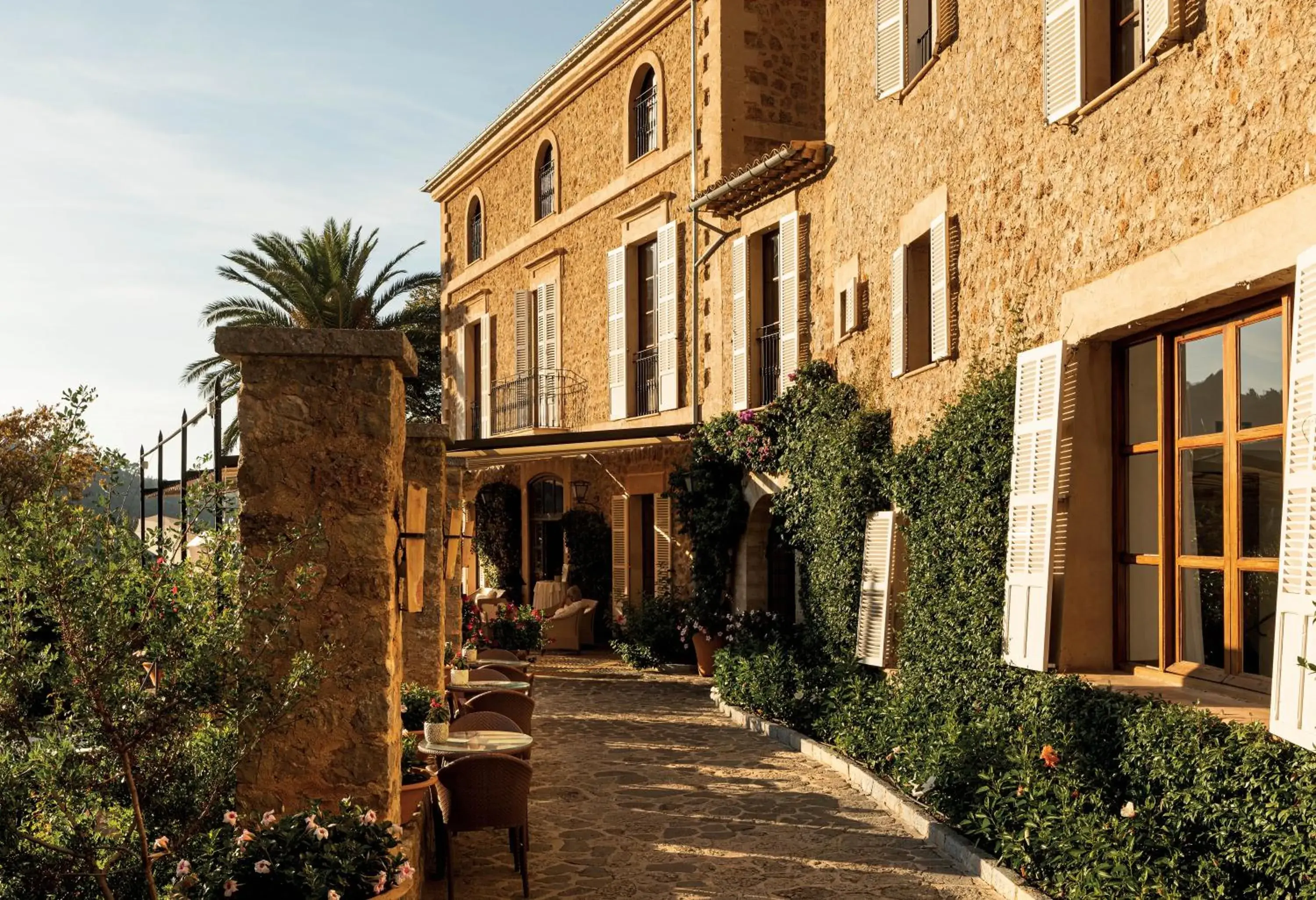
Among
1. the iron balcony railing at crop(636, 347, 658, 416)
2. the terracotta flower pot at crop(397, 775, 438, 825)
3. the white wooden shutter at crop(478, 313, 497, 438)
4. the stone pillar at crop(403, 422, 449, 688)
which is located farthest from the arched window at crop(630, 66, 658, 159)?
the terracotta flower pot at crop(397, 775, 438, 825)

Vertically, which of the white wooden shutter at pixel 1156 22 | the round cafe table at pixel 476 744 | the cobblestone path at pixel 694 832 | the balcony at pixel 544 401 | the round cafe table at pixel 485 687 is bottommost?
the cobblestone path at pixel 694 832

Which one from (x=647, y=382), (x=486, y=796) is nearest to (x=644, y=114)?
(x=647, y=382)

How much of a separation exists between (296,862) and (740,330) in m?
10.4

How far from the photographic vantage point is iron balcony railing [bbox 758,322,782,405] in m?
13.5

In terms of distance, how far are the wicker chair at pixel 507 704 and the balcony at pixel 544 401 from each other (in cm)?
977

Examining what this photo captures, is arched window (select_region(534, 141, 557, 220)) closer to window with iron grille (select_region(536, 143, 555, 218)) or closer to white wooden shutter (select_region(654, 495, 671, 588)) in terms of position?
window with iron grille (select_region(536, 143, 555, 218))

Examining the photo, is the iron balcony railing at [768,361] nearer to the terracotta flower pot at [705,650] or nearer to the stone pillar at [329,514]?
the terracotta flower pot at [705,650]

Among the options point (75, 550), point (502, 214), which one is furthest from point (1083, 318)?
point (502, 214)

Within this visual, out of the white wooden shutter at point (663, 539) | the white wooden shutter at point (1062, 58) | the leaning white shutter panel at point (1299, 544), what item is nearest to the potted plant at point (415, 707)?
the leaning white shutter panel at point (1299, 544)

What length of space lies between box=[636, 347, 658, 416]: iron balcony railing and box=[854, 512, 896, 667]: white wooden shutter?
656 centimetres

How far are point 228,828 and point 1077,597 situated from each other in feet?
14.2

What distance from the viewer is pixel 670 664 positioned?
578 inches

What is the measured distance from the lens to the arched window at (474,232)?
21.8 m

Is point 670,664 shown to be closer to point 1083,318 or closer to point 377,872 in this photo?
point 1083,318
